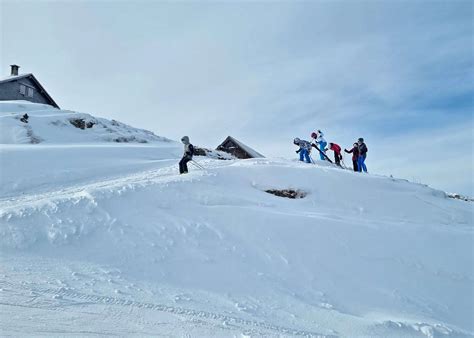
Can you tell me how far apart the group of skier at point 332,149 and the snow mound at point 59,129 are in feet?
48.3

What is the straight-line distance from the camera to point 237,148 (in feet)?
139

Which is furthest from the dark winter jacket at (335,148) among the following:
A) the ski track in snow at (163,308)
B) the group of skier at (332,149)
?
the ski track in snow at (163,308)

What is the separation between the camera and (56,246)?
20.9ft

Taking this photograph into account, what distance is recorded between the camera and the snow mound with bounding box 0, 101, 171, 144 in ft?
69.2

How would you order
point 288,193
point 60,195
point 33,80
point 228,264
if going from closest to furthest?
point 228,264 < point 60,195 < point 288,193 < point 33,80

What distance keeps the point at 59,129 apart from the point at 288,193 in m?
18.9

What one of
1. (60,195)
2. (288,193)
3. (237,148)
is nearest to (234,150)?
(237,148)

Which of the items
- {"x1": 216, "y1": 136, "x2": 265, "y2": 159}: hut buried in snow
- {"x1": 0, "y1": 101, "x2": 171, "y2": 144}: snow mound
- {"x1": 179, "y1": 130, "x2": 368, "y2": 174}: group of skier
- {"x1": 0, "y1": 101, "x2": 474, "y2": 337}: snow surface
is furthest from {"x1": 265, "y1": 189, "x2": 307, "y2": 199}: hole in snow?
{"x1": 216, "y1": 136, "x2": 265, "y2": 159}: hut buried in snow

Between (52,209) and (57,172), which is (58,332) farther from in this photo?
(57,172)

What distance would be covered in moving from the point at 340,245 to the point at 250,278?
267 centimetres

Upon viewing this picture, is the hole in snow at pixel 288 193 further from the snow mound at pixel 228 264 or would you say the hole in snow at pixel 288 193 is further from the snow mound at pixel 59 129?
the snow mound at pixel 59 129

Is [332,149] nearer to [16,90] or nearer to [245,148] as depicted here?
[245,148]

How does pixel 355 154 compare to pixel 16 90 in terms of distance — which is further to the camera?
pixel 16 90

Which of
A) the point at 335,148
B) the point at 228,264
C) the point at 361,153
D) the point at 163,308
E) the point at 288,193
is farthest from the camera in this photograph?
the point at 335,148
